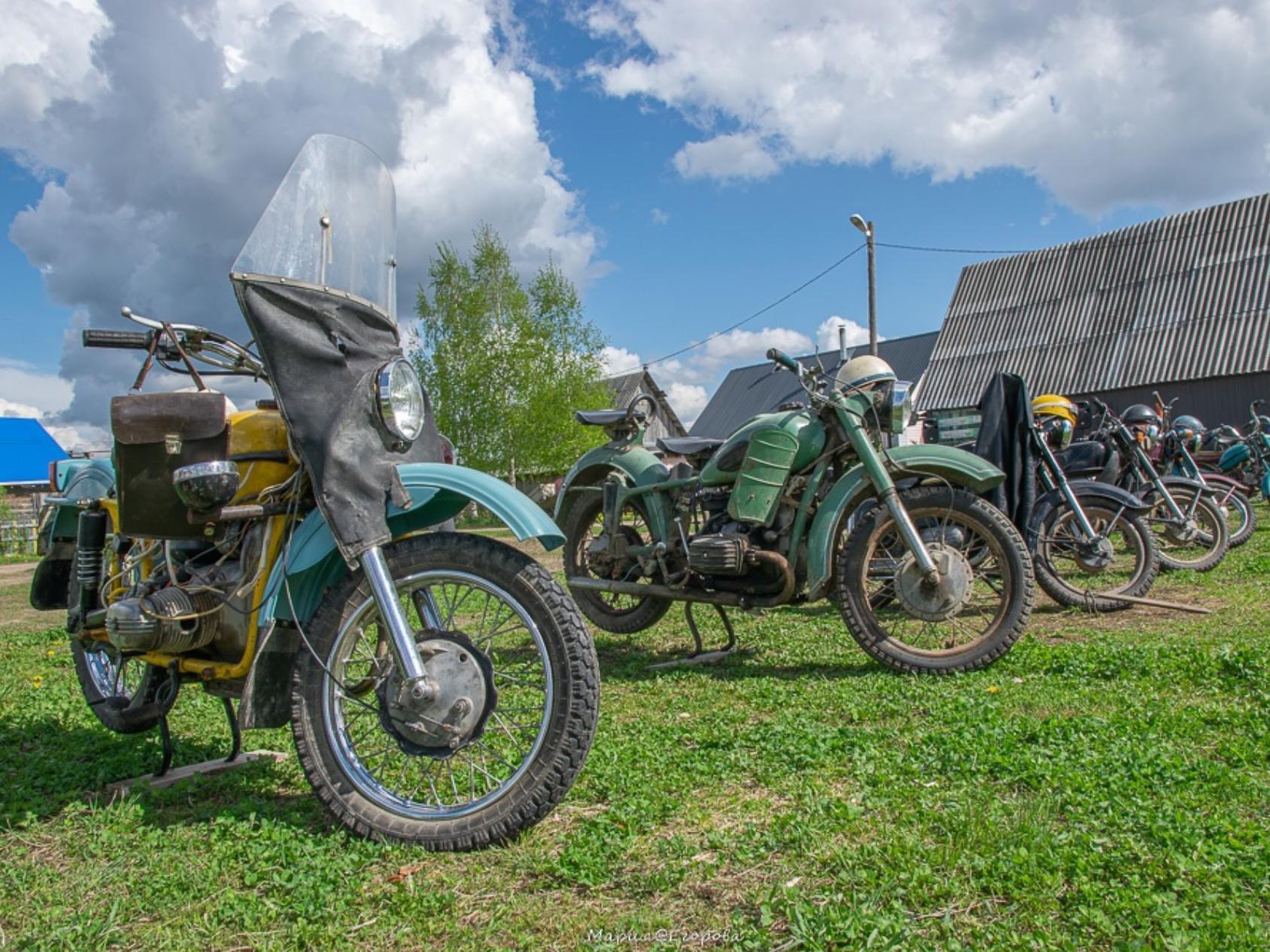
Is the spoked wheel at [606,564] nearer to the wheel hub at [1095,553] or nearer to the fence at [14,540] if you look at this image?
the wheel hub at [1095,553]

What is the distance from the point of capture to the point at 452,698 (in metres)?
2.73

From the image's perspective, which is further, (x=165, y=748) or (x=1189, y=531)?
(x=1189, y=531)

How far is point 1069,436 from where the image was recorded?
8.38 metres

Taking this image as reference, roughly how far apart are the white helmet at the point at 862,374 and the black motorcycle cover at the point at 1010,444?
163 centimetres

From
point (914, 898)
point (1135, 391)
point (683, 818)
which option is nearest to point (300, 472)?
point (683, 818)

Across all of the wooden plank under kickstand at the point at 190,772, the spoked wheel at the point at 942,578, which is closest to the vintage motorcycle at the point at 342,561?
the wooden plank under kickstand at the point at 190,772

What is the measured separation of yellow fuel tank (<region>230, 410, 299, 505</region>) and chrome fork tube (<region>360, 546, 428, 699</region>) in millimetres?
576

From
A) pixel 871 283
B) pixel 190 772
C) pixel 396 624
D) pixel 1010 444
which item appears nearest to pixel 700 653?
pixel 1010 444

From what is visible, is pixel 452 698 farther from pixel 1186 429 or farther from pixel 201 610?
pixel 1186 429

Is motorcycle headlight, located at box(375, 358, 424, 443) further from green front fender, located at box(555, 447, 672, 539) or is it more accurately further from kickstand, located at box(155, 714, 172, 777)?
green front fender, located at box(555, 447, 672, 539)

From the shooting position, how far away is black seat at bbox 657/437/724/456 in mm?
6027

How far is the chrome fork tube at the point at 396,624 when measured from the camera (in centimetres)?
269

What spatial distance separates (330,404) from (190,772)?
1.65m

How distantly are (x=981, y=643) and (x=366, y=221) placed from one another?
340 centimetres
